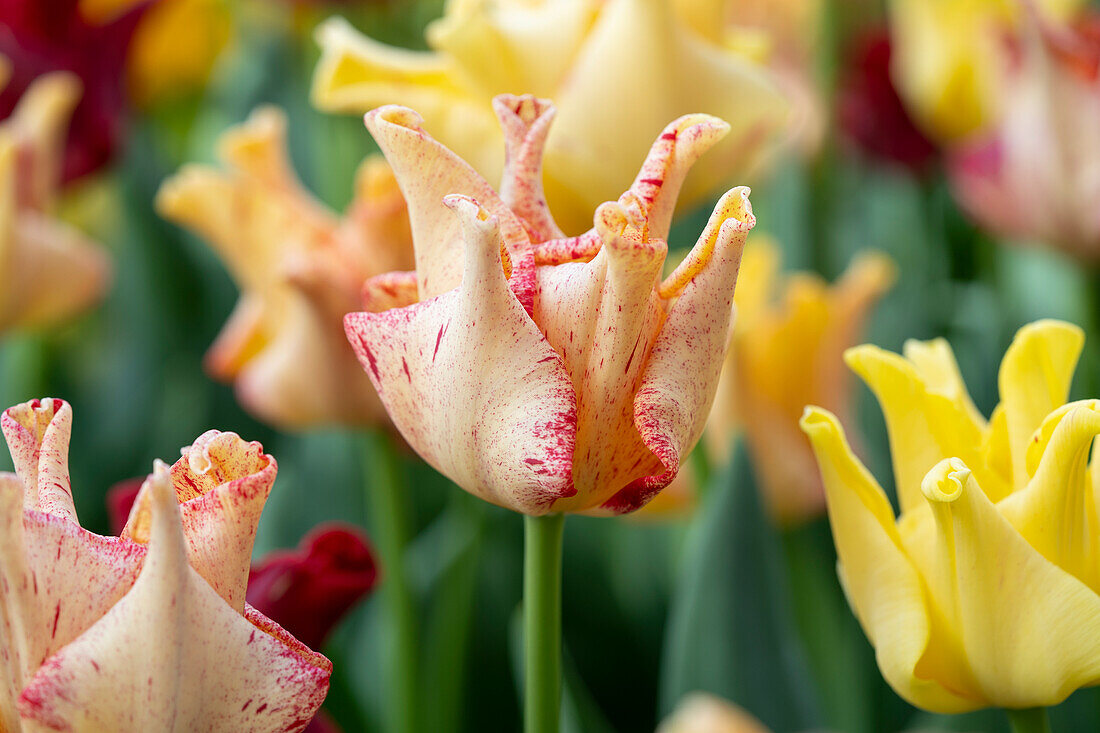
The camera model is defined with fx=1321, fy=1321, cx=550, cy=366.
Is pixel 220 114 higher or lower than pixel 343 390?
lower

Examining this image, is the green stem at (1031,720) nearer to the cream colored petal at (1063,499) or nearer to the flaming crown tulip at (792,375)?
the cream colored petal at (1063,499)

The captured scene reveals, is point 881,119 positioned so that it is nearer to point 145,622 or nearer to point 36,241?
point 36,241

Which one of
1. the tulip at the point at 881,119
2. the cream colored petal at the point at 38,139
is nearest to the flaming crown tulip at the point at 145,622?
the cream colored petal at the point at 38,139

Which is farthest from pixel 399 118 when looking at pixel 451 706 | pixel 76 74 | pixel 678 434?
pixel 76 74

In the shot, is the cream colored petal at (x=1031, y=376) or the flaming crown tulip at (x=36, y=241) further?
the flaming crown tulip at (x=36, y=241)

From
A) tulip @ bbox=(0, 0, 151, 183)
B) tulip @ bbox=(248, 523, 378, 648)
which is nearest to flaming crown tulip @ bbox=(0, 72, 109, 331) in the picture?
tulip @ bbox=(0, 0, 151, 183)

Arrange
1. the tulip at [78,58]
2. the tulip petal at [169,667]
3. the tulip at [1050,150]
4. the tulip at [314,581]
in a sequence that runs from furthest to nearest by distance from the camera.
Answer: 1. the tulip at [78,58]
2. the tulip at [1050,150]
3. the tulip at [314,581]
4. the tulip petal at [169,667]

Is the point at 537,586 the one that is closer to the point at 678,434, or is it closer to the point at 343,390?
the point at 678,434
